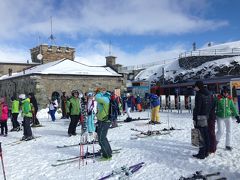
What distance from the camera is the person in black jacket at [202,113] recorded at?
6785 mm

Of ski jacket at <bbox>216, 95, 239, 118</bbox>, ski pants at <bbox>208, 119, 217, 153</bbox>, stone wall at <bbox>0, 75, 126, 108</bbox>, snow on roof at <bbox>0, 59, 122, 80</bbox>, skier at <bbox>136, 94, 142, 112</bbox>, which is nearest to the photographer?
ski pants at <bbox>208, 119, 217, 153</bbox>

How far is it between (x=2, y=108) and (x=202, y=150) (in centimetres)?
925

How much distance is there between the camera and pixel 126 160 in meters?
7.21

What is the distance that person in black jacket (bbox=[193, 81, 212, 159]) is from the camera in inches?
267

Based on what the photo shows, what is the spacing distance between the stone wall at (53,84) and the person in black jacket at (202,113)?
2537 centimetres

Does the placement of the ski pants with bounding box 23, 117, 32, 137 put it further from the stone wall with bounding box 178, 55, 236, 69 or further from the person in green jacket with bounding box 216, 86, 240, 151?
the stone wall with bounding box 178, 55, 236, 69

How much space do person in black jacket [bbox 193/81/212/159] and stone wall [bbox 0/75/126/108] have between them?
25372mm

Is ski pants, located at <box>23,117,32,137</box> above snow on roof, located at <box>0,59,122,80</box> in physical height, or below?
below

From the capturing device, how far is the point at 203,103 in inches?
267

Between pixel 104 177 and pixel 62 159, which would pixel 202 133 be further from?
pixel 62 159

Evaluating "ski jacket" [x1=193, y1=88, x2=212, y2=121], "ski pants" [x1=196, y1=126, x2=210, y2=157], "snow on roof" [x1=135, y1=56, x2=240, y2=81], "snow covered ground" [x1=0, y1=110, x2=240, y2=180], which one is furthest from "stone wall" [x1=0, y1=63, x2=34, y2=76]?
"ski pants" [x1=196, y1=126, x2=210, y2=157]

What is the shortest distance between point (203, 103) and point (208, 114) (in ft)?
1.15

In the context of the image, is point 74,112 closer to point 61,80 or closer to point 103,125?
point 103,125

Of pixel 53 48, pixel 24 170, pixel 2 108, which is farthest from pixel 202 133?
pixel 53 48
